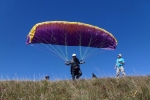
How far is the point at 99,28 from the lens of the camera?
65.6 feet

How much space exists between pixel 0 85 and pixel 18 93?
4.69 ft

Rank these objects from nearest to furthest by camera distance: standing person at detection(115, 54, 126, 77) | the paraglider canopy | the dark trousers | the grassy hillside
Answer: the grassy hillside → the dark trousers → standing person at detection(115, 54, 126, 77) → the paraglider canopy

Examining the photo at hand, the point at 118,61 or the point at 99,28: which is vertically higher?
the point at 99,28

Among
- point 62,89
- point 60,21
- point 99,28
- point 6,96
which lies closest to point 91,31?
point 99,28

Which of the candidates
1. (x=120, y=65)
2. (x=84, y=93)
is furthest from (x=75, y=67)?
(x=84, y=93)

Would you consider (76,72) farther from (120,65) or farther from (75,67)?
(120,65)

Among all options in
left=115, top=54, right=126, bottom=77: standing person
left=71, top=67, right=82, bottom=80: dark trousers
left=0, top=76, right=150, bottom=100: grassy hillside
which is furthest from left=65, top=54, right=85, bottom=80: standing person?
left=0, top=76, right=150, bottom=100: grassy hillside

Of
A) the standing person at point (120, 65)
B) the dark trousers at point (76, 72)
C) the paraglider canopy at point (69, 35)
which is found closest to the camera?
the dark trousers at point (76, 72)

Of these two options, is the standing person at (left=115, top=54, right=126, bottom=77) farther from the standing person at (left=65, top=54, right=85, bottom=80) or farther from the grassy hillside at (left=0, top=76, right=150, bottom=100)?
the grassy hillside at (left=0, top=76, right=150, bottom=100)

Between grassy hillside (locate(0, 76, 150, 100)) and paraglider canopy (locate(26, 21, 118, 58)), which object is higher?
paraglider canopy (locate(26, 21, 118, 58))

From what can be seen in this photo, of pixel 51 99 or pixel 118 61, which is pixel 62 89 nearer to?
pixel 51 99

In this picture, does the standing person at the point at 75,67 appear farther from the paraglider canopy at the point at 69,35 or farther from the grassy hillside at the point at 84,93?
the grassy hillside at the point at 84,93

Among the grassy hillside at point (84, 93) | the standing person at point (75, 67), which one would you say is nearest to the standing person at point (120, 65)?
the standing person at point (75, 67)

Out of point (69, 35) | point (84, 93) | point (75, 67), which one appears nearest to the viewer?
point (84, 93)
